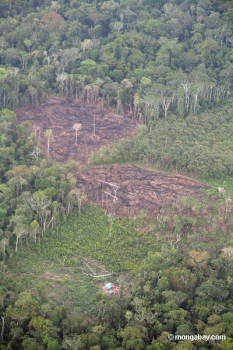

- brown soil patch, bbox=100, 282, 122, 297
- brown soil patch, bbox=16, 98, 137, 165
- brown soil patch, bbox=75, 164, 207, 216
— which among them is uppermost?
brown soil patch, bbox=16, 98, 137, 165

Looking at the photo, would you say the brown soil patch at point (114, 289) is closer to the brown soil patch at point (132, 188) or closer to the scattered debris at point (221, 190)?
the brown soil patch at point (132, 188)

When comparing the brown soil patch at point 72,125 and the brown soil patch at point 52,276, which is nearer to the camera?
the brown soil patch at point 52,276

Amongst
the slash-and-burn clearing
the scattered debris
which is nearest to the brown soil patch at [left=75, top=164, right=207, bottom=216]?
the slash-and-burn clearing

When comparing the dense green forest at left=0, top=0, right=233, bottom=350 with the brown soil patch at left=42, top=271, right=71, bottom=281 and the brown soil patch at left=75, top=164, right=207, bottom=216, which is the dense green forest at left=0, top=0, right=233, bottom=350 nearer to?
the brown soil patch at left=42, top=271, right=71, bottom=281

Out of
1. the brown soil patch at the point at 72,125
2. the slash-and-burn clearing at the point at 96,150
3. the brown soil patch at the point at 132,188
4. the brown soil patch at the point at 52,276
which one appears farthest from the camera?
the brown soil patch at the point at 72,125

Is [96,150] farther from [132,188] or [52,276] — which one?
[52,276]

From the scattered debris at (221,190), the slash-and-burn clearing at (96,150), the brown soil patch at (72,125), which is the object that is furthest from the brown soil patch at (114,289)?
the brown soil patch at (72,125)

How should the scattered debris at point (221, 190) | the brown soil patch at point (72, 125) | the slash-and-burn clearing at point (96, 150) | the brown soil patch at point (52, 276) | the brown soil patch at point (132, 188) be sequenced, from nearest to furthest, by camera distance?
the brown soil patch at point (52, 276), the brown soil patch at point (132, 188), the slash-and-burn clearing at point (96, 150), the scattered debris at point (221, 190), the brown soil patch at point (72, 125)
